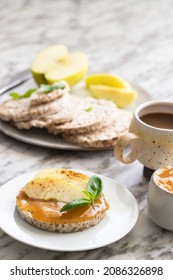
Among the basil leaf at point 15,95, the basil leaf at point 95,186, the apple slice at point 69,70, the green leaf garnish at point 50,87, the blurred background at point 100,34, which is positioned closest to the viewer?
the basil leaf at point 95,186

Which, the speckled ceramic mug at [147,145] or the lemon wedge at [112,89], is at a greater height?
the speckled ceramic mug at [147,145]

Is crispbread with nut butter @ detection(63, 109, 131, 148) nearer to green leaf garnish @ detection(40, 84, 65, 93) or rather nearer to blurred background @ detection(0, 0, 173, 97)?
Result: green leaf garnish @ detection(40, 84, 65, 93)

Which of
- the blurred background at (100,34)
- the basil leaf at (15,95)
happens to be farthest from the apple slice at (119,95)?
the basil leaf at (15,95)

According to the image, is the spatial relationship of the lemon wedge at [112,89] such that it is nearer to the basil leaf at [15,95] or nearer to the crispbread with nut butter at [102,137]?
the crispbread with nut butter at [102,137]

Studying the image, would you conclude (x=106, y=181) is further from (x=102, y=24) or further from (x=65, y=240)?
(x=102, y=24)

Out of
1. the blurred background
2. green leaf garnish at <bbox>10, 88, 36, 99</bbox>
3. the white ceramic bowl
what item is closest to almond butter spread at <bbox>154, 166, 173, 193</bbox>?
the white ceramic bowl

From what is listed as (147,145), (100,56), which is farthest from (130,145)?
(100,56)

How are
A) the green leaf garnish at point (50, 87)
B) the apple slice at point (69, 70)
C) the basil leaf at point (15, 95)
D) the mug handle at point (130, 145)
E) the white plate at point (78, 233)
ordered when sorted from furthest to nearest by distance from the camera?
the apple slice at point (69, 70) < the basil leaf at point (15, 95) < the green leaf garnish at point (50, 87) < the mug handle at point (130, 145) < the white plate at point (78, 233)
